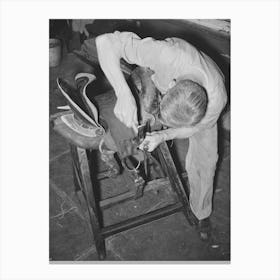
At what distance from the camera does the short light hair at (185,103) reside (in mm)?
1600

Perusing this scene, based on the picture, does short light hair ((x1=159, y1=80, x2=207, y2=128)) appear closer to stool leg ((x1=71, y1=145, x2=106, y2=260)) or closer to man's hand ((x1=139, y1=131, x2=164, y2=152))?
man's hand ((x1=139, y1=131, x2=164, y2=152))

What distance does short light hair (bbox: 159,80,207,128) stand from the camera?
63.0 inches

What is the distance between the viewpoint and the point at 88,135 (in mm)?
1959

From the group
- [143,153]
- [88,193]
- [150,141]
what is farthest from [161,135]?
[88,193]

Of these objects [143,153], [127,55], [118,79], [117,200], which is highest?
[127,55]

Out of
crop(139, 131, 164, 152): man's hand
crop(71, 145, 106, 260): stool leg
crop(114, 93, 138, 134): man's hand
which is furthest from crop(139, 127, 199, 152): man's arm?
crop(71, 145, 106, 260): stool leg

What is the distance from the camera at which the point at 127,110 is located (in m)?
1.80

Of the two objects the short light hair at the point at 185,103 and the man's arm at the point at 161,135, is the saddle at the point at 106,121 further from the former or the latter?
the short light hair at the point at 185,103

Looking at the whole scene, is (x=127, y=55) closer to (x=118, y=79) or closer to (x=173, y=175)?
(x=118, y=79)

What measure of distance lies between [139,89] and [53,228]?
1.30m

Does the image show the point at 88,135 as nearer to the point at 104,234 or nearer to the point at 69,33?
the point at 104,234

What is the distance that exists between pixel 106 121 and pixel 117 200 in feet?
2.31

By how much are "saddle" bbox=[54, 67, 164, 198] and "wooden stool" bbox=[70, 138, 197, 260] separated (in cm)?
12
